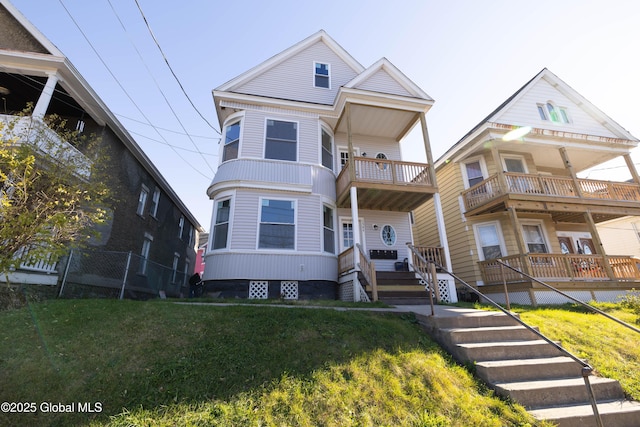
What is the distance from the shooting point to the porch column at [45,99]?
8.36m

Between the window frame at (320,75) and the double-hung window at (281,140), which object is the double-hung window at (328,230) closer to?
the double-hung window at (281,140)

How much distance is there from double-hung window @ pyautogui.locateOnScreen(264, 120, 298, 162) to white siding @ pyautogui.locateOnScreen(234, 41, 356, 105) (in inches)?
58.3

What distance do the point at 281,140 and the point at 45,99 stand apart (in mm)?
7519

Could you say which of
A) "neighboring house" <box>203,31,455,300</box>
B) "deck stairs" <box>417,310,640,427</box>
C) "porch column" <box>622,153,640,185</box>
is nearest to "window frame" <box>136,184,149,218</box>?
"neighboring house" <box>203,31,455,300</box>

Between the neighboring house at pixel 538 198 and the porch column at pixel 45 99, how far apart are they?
16292mm

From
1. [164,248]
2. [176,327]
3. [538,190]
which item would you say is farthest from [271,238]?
[538,190]

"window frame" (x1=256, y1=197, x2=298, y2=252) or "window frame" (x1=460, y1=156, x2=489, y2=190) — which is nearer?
"window frame" (x1=256, y1=197, x2=298, y2=252)

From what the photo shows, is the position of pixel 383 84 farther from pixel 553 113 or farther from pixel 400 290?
pixel 553 113

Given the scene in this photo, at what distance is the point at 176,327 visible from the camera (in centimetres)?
503

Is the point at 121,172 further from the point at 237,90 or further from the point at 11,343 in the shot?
the point at 11,343

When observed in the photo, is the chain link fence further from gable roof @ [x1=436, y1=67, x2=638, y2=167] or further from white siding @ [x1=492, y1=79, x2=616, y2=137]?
white siding @ [x1=492, y1=79, x2=616, y2=137]

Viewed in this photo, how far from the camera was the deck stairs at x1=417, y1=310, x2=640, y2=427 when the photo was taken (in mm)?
3756

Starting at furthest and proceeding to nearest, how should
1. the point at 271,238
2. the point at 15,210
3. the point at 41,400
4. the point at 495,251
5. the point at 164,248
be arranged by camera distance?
the point at 164,248 < the point at 495,251 < the point at 271,238 < the point at 15,210 < the point at 41,400

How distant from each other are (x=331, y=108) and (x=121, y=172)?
961 cm
